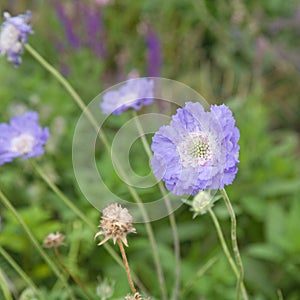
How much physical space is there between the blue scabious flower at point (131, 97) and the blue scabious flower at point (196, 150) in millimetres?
261

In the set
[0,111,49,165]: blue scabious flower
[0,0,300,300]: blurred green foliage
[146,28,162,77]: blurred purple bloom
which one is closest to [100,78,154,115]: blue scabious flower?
[0,111,49,165]: blue scabious flower

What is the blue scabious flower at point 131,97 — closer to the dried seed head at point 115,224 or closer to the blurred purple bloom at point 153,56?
the dried seed head at point 115,224

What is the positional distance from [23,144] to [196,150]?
0.35m

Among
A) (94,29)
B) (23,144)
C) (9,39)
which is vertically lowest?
(23,144)

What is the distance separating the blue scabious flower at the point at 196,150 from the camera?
1.90ft

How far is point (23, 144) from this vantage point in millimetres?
894

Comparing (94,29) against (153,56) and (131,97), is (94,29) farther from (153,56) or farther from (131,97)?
(131,97)

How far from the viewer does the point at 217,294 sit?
41.4 inches

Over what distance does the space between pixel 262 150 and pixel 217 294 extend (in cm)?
39

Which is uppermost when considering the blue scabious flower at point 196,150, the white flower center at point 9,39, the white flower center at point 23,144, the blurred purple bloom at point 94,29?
the blurred purple bloom at point 94,29

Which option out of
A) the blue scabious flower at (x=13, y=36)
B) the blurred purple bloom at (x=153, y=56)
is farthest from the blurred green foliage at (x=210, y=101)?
the blue scabious flower at (x=13, y=36)

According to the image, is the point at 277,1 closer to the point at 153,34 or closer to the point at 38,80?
the point at 153,34

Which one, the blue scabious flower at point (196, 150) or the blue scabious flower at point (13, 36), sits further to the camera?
the blue scabious flower at point (13, 36)

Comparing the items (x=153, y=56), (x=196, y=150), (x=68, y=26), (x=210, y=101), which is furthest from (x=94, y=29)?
(x=196, y=150)
